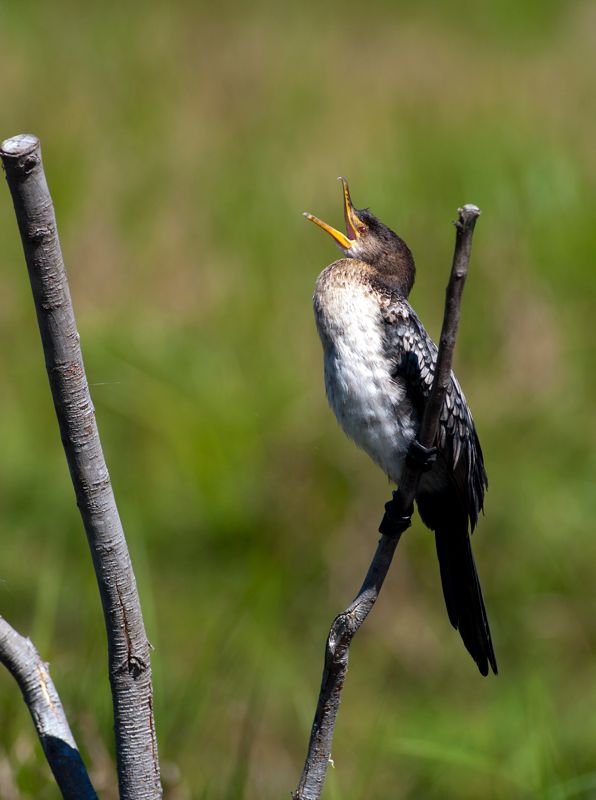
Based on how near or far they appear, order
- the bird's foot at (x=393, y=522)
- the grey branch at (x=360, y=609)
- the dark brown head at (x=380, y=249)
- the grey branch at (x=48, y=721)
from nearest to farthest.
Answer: the grey branch at (x=360, y=609), the grey branch at (x=48, y=721), the bird's foot at (x=393, y=522), the dark brown head at (x=380, y=249)

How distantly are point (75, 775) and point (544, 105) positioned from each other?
5746 mm

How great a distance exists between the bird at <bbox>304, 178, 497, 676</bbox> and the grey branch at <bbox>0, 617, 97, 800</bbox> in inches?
40.1

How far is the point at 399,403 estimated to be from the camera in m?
2.77

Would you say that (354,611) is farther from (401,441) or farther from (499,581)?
(499,581)

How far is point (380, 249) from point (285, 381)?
92.2 inches

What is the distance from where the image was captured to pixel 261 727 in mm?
4418

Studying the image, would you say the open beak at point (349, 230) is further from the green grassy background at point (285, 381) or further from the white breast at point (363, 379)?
the green grassy background at point (285, 381)

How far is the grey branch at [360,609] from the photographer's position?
67.1 inches

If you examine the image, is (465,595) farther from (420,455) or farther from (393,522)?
(420,455)

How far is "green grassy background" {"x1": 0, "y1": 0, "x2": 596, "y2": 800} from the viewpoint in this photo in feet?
14.2

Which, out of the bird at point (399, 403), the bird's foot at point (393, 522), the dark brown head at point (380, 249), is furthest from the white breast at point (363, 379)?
the bird's foot at point (393, 522)

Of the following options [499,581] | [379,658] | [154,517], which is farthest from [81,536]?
[499,581]

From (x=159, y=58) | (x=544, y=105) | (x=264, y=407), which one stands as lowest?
(x=264, y=407)

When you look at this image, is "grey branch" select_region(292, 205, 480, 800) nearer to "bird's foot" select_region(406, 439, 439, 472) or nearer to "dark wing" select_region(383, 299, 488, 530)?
"bird's foot" select_region(406, 439, 439, 472)
